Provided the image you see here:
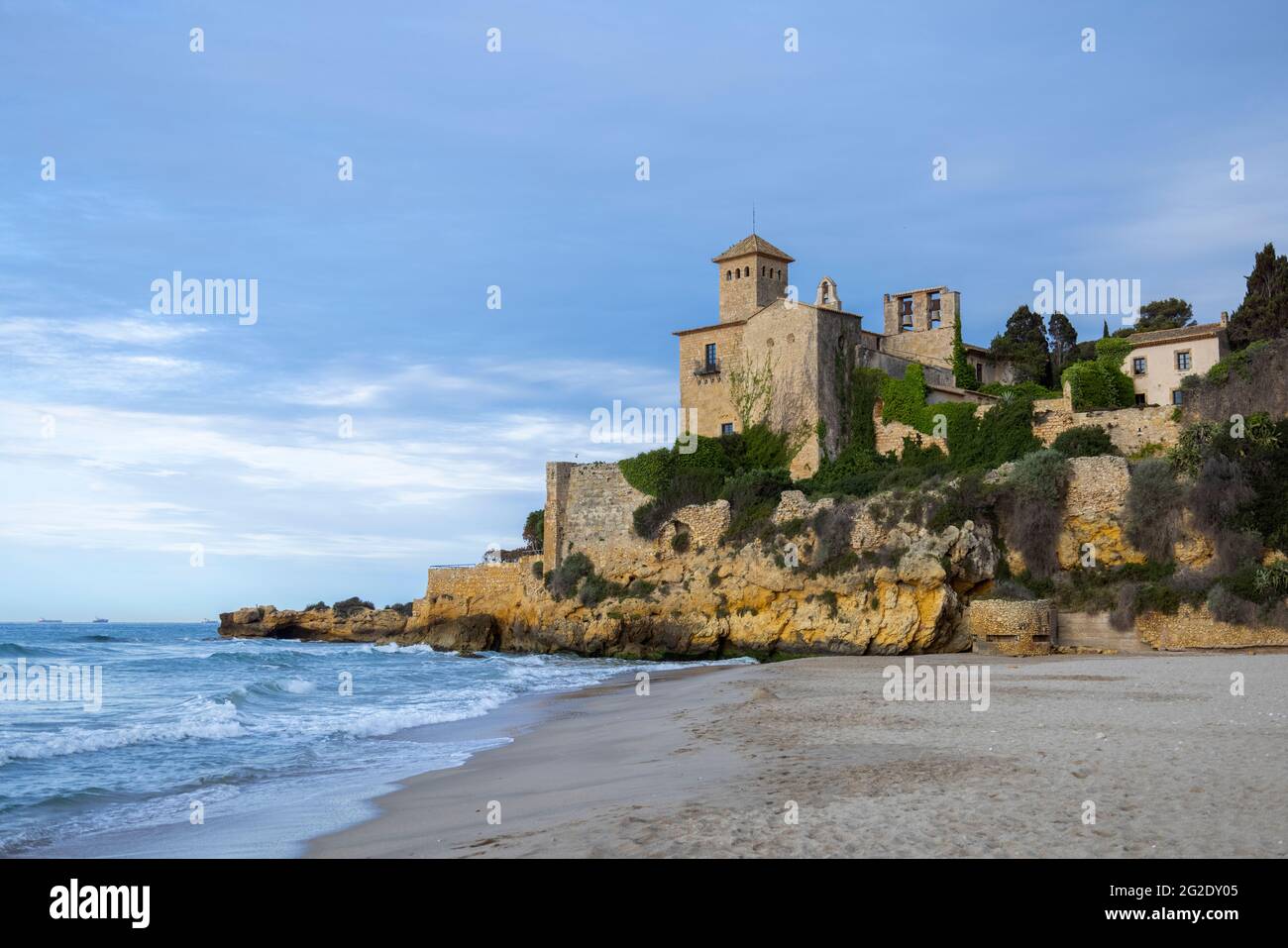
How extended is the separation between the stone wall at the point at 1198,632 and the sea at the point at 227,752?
42.6 feet

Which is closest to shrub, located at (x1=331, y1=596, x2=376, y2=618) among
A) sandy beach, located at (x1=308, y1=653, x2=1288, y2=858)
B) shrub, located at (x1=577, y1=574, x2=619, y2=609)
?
shrub, located at (x1=577, y1=574, x2=619, y2=609)

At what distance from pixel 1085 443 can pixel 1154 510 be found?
4825mm

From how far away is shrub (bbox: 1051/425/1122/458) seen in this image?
31125 mm

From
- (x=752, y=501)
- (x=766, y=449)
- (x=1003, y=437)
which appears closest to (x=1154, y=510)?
(x=1003, y=437)

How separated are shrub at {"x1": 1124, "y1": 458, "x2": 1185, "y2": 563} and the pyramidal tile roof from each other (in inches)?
763

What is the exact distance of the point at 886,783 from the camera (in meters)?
8.02

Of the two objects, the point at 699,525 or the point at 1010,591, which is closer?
the point at 1010,591

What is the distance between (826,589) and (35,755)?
2162cm

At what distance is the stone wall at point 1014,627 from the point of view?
83.5 ft

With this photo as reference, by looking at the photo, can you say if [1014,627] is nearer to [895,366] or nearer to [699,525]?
[699,525]

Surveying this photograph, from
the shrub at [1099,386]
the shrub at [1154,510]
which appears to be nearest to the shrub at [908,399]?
the shrub at [1099,386]

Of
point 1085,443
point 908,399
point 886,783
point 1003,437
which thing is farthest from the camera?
point 908,399

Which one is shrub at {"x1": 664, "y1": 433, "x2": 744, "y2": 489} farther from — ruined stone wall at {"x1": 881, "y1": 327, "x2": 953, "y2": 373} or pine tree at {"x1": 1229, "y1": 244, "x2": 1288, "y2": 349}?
pine tree at {"x1": 1229, "y1": 244, "x2": 1288, "y2": 349}
